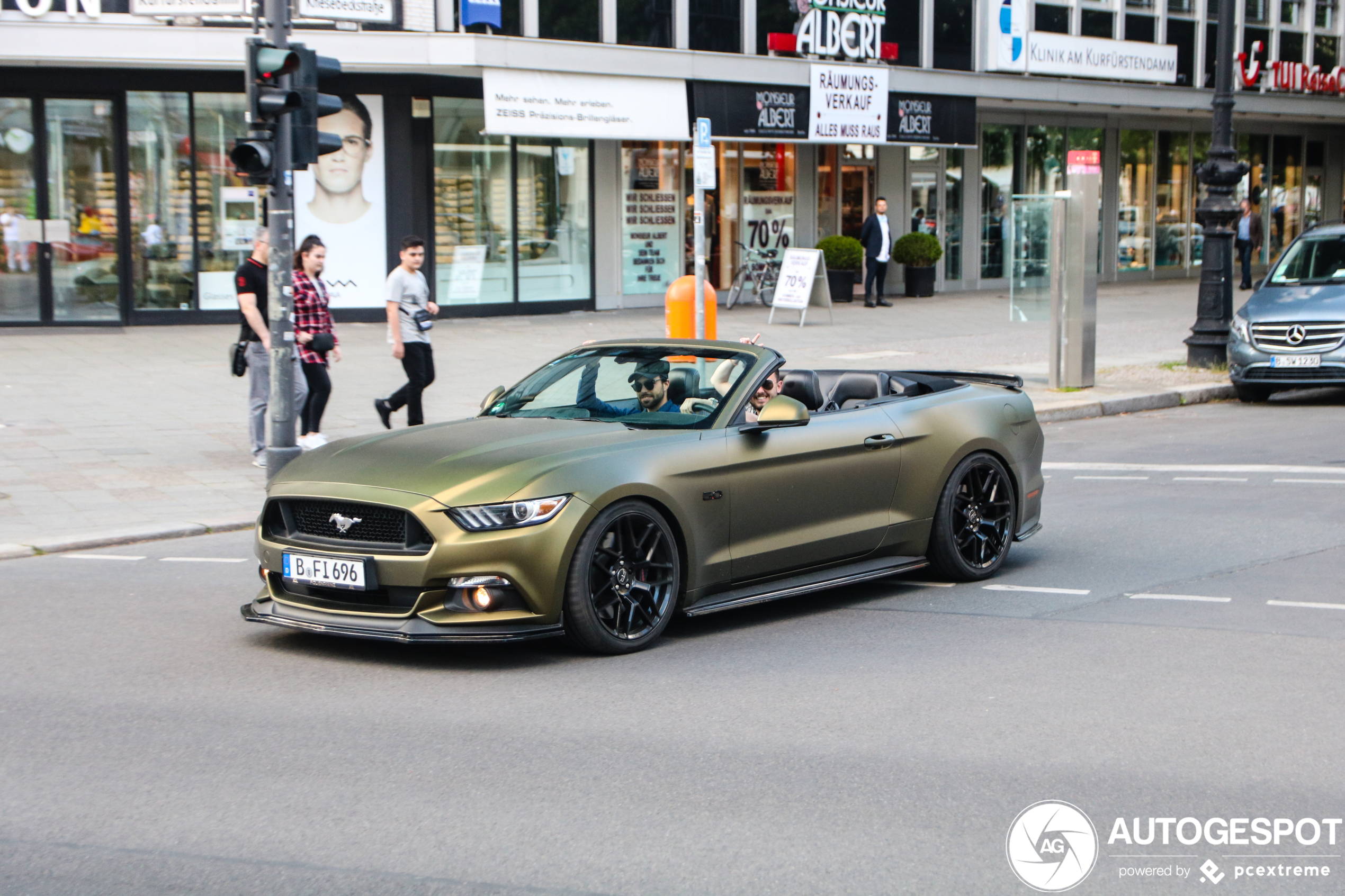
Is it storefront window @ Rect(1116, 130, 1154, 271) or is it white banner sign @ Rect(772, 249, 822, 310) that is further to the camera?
storefront window @ Rect(1116, 130, 1154, 271)

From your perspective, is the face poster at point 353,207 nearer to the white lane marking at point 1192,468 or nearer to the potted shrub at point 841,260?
the potted shrub at point 841,260

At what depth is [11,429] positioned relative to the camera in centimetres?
1372

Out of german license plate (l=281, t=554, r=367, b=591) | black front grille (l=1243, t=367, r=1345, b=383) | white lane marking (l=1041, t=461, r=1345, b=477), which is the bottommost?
white lane marking (l=1041, t=461, r=1345, b=477)

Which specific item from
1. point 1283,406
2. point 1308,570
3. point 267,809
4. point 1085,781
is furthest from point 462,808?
point 1283,406

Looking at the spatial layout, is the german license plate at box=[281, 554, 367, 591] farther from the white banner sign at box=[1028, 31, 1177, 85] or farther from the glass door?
the white banner sign at box=[1028, 31, 1177, 85]

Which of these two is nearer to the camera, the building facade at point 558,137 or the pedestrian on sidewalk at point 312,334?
the pedestrian on sidewalk at point 312,334

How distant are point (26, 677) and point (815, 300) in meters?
21.5

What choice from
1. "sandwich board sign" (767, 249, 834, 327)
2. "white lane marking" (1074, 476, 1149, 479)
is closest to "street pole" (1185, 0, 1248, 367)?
"sandwich board sign" (767, 249, 834, 327)

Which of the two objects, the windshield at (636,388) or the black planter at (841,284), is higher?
the black planter at (841,284)

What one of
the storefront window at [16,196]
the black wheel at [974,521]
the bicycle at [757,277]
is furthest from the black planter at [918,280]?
the black wheel at [974,521]

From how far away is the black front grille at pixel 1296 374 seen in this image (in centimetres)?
1585

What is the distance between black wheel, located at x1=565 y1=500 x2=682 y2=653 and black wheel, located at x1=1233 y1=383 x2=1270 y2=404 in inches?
469

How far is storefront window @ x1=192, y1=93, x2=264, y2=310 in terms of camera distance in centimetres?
2278

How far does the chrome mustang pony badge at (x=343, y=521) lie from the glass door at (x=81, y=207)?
58.3ft
